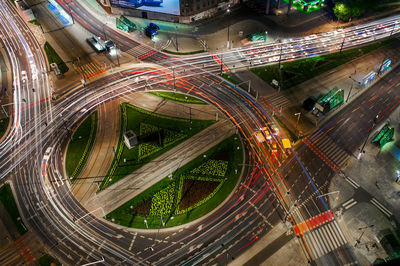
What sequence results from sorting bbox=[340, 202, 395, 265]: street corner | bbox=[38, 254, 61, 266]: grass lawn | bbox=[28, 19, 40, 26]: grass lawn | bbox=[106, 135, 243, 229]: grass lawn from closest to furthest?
bbox=[38, 254, 61, 266]: grass lawn
bbox=[340, 202, 395, 265]: street corner
bbox=[106, 135, 243, 229]: grass lawn
bbox=[28, 19, 40, 26]: grass lawn

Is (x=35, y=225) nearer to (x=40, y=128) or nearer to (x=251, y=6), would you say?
(x=40, y=128)

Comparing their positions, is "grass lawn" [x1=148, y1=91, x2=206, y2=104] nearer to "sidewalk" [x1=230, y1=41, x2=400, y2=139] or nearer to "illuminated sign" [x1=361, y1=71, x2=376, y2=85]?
"sidewalk" [x1=230, y1=41, x2=400, y2=139]

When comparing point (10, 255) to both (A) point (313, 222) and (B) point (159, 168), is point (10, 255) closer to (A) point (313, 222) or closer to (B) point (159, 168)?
(B) point (159, 168)

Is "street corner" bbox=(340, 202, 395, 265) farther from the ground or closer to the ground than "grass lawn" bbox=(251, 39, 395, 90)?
closer to the ground

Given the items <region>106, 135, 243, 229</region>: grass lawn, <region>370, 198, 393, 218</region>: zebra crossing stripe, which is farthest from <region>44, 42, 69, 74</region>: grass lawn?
<region>370, 198, 393, 218</region>: zebra crossing stripe

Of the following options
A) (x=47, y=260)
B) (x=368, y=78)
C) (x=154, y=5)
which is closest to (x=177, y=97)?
(x=154, y=5)

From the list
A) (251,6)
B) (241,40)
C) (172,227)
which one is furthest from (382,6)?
(172,227)
